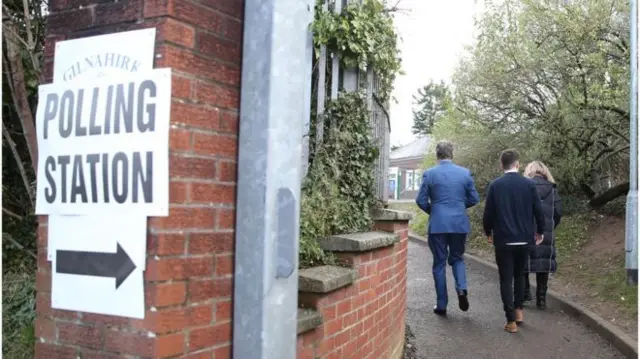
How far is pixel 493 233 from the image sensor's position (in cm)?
603

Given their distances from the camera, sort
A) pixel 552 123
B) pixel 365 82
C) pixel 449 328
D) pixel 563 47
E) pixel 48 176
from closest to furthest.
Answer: pixel 48 176, pixel 365 82, pixel 449 328, pixel 563 47, pixel 552 123

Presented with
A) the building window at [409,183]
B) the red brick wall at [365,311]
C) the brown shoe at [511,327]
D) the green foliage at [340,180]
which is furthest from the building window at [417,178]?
the green foliage at [340,180]

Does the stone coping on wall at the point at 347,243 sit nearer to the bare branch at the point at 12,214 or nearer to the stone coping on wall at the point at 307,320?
the stone coping on wall at the point at 307,320

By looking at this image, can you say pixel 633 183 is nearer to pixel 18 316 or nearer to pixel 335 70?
pixel 335 70

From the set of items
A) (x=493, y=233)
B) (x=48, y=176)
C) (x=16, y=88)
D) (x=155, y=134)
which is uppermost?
(x=16, y=88)

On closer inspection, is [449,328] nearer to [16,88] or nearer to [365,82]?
[365,82]

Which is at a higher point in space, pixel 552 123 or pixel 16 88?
pixel 552 123

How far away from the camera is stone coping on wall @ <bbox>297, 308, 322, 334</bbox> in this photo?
7.82 feet

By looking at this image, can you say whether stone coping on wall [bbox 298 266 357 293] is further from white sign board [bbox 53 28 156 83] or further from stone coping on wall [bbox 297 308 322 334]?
white sign board [bbox 53 28 156 83]

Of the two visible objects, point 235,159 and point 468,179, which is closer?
point 235,159

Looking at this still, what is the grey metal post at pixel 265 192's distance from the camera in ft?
6.45

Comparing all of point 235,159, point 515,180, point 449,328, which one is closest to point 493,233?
point 515,180

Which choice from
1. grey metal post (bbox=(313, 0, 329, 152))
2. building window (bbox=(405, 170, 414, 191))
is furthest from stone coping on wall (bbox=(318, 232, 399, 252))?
building window (bbox=(405, 170, 414, 191))

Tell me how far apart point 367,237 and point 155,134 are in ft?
5.87
